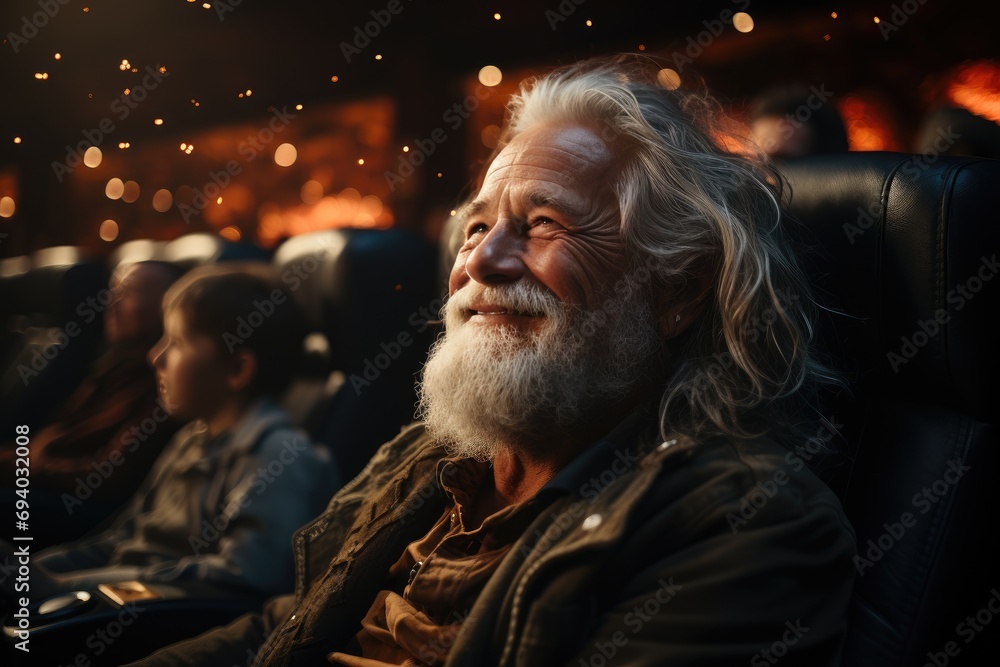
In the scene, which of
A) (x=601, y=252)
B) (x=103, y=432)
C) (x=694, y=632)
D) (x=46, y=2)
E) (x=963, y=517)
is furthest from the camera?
(x=103, y=432)

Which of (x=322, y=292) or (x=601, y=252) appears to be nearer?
(x=601, y=252)

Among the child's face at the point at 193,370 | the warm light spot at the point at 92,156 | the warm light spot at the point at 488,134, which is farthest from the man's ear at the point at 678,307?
the warm light spot at the point at 488,134

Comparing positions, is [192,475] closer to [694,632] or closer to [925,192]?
[694,632]

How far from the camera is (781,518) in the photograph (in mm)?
928

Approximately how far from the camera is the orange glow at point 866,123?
3516mm

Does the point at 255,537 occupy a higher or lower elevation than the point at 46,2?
lower

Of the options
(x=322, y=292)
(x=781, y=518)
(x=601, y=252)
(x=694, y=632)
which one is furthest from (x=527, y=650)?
(x=322, y=292)

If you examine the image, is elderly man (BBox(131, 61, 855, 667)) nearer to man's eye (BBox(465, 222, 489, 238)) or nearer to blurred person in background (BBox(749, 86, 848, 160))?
man's eye (BBox(465, 222, 489, 238))

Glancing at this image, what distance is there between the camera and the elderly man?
92cm

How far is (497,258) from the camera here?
1171 millimetres

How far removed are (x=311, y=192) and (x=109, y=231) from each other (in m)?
2.39

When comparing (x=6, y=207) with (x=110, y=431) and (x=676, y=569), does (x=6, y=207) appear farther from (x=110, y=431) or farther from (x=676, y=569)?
(x=676, y=569)

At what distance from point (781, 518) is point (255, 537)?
1243mm

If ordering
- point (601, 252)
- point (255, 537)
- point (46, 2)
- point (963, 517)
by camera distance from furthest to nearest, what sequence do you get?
point (46, 2), point (255, 537), point (601, 252), point (963, 517)
